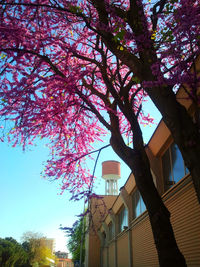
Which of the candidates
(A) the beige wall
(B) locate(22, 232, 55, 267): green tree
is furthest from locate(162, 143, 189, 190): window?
(B) locate(22, 232, 55, 267): green tree

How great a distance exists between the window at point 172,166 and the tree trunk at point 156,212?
7.32 ft

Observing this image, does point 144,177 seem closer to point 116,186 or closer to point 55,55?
point 55,55

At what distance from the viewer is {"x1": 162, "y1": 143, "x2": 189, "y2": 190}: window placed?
22.8ft

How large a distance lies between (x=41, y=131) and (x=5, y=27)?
342cm

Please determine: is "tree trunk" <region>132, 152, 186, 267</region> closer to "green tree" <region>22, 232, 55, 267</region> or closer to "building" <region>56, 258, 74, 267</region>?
"green tree" <region>22, 232, 55, 267</region>

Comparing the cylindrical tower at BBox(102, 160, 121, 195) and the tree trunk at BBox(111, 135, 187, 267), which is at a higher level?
the cylindrical tower at BBox(102, 160, 121, 195)

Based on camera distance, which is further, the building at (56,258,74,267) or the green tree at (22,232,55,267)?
the building at (56,258,74,267)

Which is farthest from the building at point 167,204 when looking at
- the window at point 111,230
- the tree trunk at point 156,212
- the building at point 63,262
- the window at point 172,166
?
the building at point 63,262

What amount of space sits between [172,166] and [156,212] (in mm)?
3767

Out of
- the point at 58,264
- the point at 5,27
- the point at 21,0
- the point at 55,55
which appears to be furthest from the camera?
the point at 58,264

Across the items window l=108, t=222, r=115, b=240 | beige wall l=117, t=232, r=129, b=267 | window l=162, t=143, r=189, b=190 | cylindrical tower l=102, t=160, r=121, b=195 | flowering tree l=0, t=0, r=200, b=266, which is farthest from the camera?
cylindrical tower l=102, t=160, r=121, b=195

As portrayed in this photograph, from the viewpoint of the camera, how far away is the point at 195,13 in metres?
3.39

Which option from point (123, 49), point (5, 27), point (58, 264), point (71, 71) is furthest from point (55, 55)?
point (58, 264)

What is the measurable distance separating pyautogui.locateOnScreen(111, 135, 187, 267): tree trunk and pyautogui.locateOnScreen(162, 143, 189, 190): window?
2.23 m
